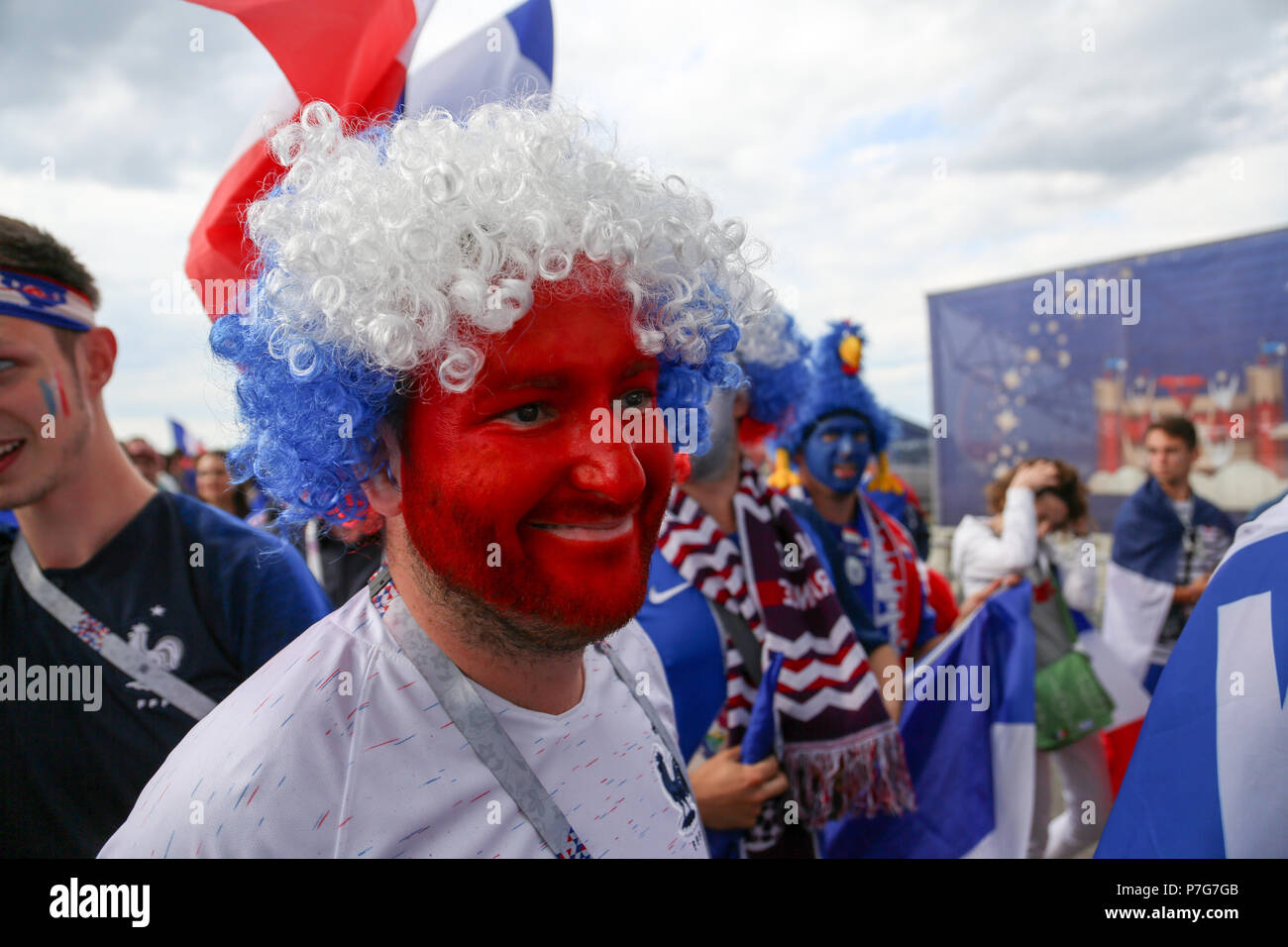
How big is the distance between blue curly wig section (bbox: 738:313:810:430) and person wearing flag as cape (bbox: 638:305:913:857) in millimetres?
604

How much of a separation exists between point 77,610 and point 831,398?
3.21 metres

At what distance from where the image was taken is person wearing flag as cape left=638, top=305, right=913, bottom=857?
2217 mm

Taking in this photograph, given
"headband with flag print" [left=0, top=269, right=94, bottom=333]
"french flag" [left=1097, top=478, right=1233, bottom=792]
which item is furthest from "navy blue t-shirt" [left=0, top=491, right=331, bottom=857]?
"french flag" [left=1097, top=478, right=1233, bottom=792]

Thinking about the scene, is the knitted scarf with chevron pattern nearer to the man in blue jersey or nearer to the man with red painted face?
the man with red painted face

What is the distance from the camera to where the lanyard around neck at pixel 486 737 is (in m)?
1.15

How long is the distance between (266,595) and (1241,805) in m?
1.77

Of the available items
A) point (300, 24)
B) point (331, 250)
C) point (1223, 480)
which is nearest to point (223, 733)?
point (331, 250)

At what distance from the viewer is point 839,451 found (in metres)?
3.69

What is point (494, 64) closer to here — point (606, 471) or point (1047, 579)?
point (606, 471)

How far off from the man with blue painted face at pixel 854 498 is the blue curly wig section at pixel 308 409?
217 centimetres

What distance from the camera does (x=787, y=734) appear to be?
2.38m

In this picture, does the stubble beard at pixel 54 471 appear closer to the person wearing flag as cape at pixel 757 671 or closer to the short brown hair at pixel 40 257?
the short brown hair at pixel 40 257

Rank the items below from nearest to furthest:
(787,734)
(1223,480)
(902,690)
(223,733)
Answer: (223,733), (787,734), (902,690), (1223,480)

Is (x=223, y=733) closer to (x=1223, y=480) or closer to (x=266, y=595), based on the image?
(x=266, y=595)
